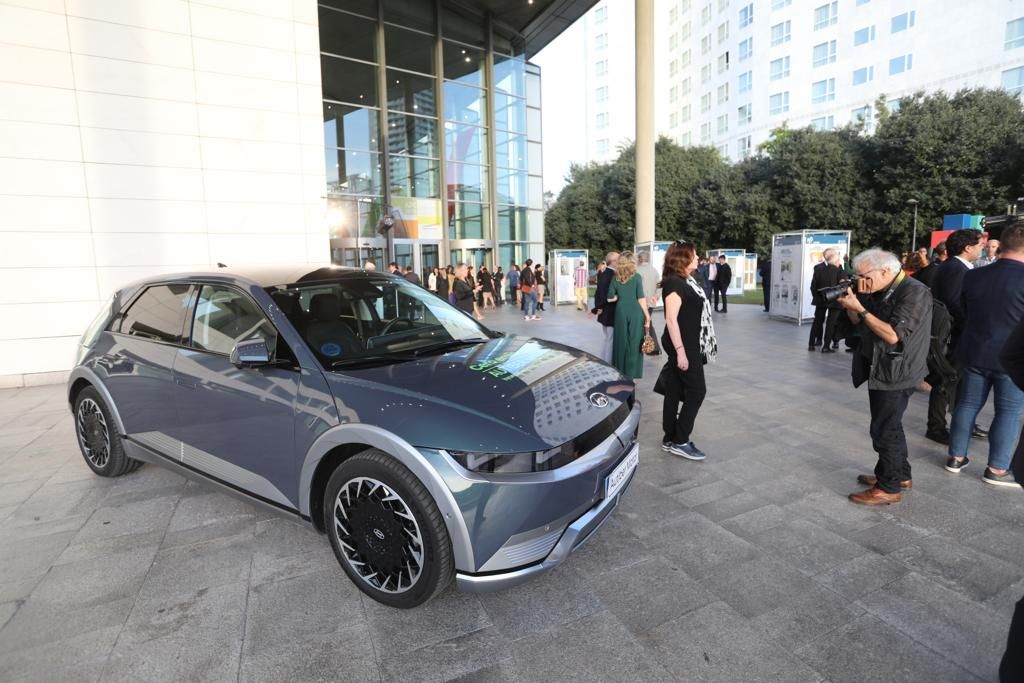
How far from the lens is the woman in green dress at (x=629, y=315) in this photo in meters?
6.30

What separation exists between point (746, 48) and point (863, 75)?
12.6 m

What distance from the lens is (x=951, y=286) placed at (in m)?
5.17

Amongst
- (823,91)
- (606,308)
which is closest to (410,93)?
(606,308)

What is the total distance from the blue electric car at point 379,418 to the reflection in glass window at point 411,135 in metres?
19.4

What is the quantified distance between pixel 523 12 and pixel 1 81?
2048 centimetres

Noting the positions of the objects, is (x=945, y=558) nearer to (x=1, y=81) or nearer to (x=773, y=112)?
(x=1, y=81)

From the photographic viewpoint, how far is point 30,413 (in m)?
6.76

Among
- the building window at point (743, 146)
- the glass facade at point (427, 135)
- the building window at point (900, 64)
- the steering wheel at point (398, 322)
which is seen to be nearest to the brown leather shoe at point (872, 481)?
the steering wheel at point (398, 322)

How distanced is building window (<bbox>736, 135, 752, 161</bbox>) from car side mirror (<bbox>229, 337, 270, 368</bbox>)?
5687 centimetres

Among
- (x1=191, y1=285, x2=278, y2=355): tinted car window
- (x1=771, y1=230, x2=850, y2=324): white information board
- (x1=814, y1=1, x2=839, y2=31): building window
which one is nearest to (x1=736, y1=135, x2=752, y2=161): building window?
(x1=814, y1=1, x2=839, y2=31): building window

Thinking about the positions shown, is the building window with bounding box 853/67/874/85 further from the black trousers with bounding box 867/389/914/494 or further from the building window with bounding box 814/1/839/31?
the black trousers with bounding box 867/389/914/494

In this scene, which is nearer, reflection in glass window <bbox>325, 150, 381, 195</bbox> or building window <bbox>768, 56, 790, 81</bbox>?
reflection in glass window <bbox>325, 150, 381, 195</bbox>

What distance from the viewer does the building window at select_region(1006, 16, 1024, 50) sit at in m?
33.8

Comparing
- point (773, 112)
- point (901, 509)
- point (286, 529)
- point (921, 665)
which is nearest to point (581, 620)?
point (921, 665)
